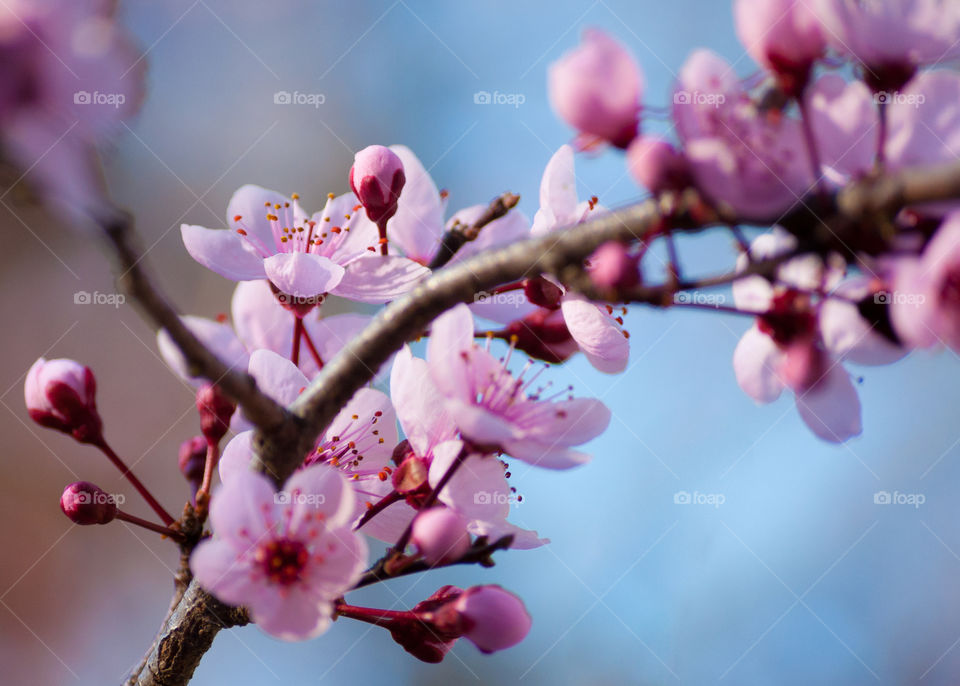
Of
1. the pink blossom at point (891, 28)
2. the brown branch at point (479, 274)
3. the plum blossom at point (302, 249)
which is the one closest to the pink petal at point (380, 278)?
the plum blossom at point (302, 249)

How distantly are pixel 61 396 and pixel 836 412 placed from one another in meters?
0.83

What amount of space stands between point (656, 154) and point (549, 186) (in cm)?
40

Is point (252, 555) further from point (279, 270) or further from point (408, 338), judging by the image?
point (279, 270)

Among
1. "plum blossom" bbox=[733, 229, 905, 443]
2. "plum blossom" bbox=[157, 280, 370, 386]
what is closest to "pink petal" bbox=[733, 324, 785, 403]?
"plum blossom" bbox=[733, 229, 905, 443]

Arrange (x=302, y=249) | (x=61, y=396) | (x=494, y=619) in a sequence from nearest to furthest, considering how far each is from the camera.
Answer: (x=494, y=619), (x=61, y=396), (x=302, y=249)

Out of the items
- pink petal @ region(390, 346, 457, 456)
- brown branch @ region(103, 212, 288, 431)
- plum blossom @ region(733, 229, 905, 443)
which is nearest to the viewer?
brown branch @ region(103, 212, 288, 431)

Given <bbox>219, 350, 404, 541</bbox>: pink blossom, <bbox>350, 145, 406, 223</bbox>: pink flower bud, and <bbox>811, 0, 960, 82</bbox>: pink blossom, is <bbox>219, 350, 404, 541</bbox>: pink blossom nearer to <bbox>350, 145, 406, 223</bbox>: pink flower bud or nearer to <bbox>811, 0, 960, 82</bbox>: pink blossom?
<bbox>350, 145, 406, 223</bbox>: pink flower bud

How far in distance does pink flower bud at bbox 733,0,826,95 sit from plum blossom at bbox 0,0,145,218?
0.40 metres

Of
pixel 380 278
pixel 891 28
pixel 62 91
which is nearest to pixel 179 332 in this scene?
pixel 62 91

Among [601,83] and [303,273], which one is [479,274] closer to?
[601,83]

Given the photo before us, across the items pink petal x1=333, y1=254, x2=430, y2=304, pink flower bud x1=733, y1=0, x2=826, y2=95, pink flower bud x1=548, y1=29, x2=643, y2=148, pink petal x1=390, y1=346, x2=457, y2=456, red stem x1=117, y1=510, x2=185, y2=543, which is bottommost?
red stem x1=117, y1=510, x2=185, y2=543

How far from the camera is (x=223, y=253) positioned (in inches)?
33.2

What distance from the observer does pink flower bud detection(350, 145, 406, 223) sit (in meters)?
0.87

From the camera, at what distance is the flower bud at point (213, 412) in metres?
0.88
